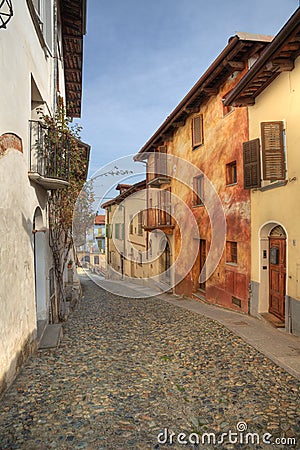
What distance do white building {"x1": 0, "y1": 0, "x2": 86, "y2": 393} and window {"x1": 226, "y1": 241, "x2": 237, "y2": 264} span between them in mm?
6009

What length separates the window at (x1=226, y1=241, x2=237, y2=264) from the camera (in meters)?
11.4

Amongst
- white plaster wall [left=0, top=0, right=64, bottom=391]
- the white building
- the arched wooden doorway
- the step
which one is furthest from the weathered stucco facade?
white plaster wall [left=0, top=0, right=64, bottom=391]

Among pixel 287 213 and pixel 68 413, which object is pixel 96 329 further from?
pixel 287 213

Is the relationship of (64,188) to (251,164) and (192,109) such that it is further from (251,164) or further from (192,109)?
(192,109)

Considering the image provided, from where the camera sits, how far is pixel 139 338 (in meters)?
7.35

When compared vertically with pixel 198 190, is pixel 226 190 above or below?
below

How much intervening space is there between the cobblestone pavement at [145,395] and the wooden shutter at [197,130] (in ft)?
28.8

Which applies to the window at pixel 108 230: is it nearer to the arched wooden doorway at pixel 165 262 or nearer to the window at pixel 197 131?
the arched wooden doorway at pixel 165 262

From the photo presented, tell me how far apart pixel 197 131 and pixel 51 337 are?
33.8 feet

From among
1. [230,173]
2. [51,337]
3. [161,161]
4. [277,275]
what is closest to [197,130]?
[230,173]

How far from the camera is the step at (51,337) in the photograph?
6.31 m

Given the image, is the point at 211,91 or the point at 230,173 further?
the point at 211,91

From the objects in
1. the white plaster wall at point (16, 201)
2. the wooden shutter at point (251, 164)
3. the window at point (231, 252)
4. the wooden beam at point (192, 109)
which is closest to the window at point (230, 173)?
the wooden shutter at point (251, 164)

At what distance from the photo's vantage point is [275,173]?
27.3 feet
